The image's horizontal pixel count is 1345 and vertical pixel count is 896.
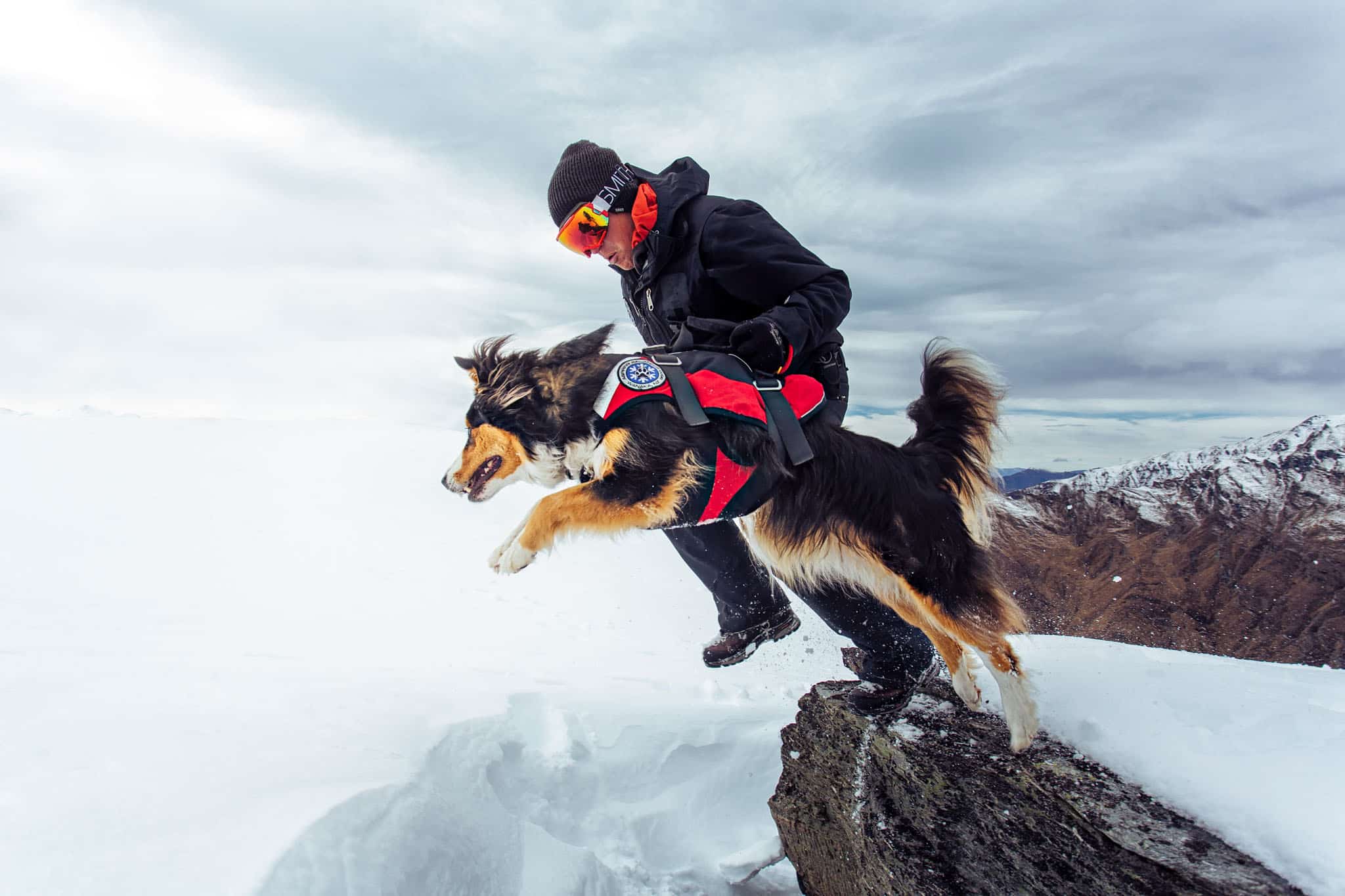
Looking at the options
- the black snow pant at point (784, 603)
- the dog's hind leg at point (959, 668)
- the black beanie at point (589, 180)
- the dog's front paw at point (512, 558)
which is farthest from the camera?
the black snow pant at point (784, 603)

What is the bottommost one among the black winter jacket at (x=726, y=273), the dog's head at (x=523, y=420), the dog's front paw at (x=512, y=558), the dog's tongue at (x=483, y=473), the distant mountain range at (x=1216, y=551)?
the distant mountain range at (x=1216, y=551)

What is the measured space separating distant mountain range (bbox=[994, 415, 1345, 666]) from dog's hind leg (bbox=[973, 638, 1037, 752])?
47.1 metres

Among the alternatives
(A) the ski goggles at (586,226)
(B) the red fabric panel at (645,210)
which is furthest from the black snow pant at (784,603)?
(A) the ski goggles at (586,226)

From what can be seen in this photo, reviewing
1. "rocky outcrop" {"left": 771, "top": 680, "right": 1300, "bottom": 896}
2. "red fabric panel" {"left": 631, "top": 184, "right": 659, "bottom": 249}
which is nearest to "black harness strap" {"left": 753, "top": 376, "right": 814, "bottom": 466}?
"red fabric panel" {"left": 631, "top": 184, "right": 659, "bottom": 249}

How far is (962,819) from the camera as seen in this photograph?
281 centimetres

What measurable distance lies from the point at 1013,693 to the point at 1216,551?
3000 inches

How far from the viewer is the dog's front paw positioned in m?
2.74

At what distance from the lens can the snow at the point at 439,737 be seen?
2.11m

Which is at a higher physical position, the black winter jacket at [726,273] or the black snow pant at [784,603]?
the black winter jacket at [726,273]

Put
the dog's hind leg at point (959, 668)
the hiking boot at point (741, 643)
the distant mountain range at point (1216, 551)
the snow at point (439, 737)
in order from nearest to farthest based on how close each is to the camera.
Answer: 1. the snow at point (439, 737)
2. the dog's hind leg at point (959, 668)
3. the hiking boot at point (741, 643)
4. the distant mountain range at point (1216, 551)

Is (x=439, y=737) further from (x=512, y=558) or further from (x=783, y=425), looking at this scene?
(x=783, y=425)

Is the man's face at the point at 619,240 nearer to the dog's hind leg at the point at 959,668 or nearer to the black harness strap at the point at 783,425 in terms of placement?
the black harness strap at the point at 783,425

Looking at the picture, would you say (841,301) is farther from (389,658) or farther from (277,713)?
(389,658)

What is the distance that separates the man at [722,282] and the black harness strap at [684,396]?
0.20m
